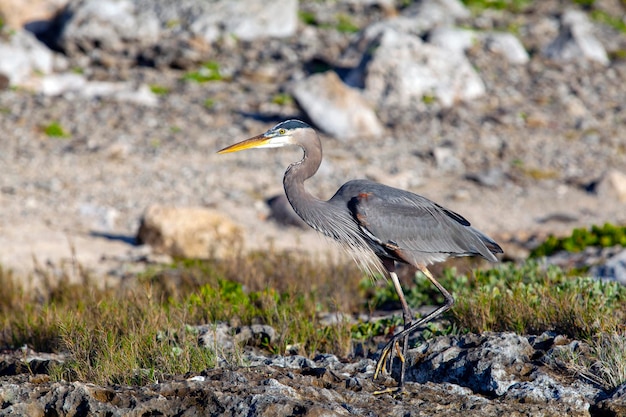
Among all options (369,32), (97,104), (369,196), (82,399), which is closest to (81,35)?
(97,104)

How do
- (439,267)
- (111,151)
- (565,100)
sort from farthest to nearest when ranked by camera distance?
1. (565,100)
2. (111,151)
3. (439,267)

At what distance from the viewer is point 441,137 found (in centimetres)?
1576

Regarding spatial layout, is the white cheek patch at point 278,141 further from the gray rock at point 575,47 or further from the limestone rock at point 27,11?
the gray rock at point 575,47

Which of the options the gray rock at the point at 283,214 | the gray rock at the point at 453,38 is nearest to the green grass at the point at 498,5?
the gray rock at the point at 453,38

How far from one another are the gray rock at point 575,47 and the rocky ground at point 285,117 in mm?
36

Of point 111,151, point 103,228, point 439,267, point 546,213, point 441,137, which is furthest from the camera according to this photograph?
point 441,137

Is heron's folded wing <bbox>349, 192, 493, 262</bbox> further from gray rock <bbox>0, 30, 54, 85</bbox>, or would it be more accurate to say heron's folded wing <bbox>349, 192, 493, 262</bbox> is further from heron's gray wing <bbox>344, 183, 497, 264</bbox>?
gray rock <bbox>0, 30, 54, 85</bbox>

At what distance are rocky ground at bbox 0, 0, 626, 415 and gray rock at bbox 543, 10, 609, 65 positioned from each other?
0.04 meters

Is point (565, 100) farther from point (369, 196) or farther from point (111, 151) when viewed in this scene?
point (369, 196)

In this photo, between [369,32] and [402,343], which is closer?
[402,343]

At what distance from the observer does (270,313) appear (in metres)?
6.72

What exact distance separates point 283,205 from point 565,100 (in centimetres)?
780

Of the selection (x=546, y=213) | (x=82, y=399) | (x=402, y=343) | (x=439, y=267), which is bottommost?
(x=546, y=213)

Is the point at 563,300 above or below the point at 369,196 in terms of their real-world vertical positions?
below
